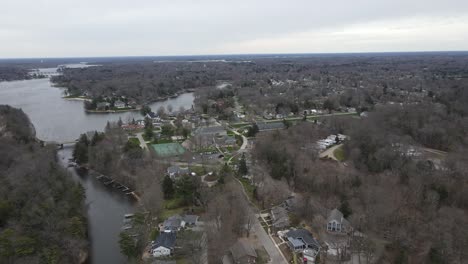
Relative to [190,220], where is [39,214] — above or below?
above

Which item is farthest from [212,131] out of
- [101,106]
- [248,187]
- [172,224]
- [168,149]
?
[101,106]

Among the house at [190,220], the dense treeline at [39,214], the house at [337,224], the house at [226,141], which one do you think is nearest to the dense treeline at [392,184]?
the house at [337,224]

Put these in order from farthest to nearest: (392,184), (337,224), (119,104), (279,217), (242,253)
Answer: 1. (119,104)
2. (392,184)
3. (279,217)
4. (337,224)
5. (242,253)

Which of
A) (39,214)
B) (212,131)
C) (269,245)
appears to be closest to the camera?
(39,214)

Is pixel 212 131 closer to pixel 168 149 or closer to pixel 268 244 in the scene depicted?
pixel 168 149

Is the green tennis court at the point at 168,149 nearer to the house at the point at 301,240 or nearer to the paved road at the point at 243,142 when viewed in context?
the paved road at the point at 243,142

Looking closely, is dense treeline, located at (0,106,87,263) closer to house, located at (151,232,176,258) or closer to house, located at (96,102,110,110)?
house, located at (151,232,176,258)

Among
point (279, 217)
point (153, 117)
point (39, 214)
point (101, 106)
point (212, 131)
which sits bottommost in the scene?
point (279, 217)

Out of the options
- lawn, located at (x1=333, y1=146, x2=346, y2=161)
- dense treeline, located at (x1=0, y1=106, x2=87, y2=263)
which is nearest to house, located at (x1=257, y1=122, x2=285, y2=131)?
lawn, located at (x1=333, y1=146, x2=346, y2=161)
